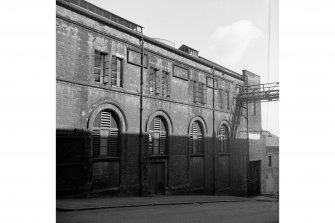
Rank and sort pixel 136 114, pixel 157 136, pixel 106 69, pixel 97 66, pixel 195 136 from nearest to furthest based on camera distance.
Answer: pixel 97 66 < pixel 106 69 < pixel 136 114 < pixel 157 136 < pixel 195 136

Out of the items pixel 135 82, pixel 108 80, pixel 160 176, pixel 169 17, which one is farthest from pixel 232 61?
pixel 160 176

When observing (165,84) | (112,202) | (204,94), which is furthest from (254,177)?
(112,202)

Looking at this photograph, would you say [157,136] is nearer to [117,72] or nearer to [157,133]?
[157,133]

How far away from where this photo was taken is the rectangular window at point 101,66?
19.6 feet

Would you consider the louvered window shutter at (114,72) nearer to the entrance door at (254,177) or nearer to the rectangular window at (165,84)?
the rectangular window at (165,84)

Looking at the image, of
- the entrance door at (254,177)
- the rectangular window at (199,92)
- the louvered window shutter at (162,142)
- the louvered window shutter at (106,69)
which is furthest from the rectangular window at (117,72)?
the entrance door at (254,177)

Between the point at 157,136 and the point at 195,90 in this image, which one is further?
the point at 195,90

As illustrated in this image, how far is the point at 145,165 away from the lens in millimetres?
6617

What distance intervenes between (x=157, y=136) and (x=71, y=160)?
8.02 ft

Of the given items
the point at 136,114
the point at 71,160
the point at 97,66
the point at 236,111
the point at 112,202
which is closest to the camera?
the point at 112,202

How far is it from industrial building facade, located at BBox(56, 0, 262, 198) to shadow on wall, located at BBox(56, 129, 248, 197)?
2 cm
